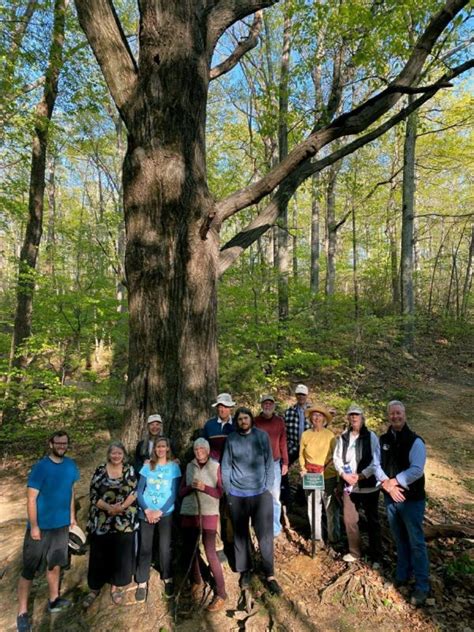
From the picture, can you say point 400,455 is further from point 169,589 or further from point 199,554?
point 169,589

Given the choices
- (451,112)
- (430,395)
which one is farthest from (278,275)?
(451,112)

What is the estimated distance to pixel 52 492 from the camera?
12.6 feet

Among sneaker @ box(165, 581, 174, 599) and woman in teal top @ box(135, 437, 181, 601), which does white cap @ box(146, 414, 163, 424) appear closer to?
woman in teal top @ box(135, 437, 181, 601)

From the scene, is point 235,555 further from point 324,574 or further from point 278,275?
point 278,275

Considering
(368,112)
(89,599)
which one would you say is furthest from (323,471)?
(368,112)

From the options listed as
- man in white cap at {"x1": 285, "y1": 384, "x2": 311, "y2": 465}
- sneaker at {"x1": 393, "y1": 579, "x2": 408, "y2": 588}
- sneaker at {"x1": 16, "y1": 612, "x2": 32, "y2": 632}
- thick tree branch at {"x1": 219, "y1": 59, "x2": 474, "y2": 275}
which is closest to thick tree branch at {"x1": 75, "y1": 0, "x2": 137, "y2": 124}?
thick tree branch at {"x1": 219, "y1": 59, "x2": 474, "y2": 275}

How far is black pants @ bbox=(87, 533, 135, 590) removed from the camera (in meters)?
3.79

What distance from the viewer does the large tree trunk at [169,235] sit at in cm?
385

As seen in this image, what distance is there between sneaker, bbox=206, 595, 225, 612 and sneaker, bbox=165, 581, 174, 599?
41 cm

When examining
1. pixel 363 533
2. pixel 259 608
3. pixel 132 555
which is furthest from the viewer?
pixel 363 533

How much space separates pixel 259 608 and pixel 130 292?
3.35 meters

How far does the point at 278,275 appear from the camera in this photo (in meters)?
10.6

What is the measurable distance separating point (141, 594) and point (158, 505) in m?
0.84

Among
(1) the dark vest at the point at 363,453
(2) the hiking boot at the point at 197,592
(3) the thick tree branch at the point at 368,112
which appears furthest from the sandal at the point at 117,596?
(3) the thick tree branch at the point at 368,112
